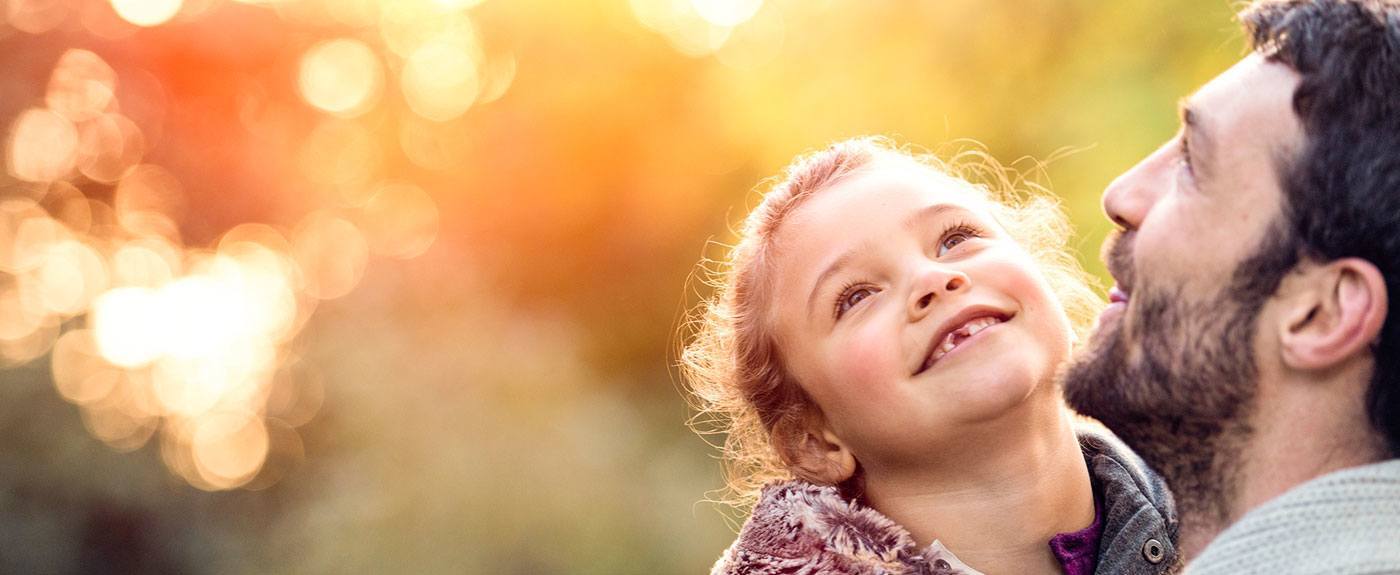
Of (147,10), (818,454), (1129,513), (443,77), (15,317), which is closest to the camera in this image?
(1129,513)

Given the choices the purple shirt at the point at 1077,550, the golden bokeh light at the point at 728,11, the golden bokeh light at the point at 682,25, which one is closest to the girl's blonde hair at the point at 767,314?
the purple shirt at the point at 1077,550

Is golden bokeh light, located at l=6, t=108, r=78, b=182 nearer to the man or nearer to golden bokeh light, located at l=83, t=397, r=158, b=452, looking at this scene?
golden bokeh light, located at l=83, t=397, r=158, b=452

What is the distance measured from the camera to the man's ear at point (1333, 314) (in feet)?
5.15

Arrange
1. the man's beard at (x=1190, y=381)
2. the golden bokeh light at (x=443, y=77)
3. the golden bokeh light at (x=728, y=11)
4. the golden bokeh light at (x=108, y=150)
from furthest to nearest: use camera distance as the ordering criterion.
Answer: the golden bokeh light at (x=108, y=150) → the golden bokeh light at (x=443, y=77) → the golden bokeh light at (x=728, y=11) → the man's beard at (x=1190, y=381)

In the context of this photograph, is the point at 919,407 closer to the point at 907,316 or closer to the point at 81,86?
the point at 907,316

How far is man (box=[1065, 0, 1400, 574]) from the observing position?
153cm

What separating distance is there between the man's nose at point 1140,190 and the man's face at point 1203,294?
1.6 inches

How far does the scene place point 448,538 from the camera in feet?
24.2

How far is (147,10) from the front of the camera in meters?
9.80

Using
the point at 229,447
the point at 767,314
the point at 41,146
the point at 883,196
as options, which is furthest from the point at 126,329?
the point at 883,196

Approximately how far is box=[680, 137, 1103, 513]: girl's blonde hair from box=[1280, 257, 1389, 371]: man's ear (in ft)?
3.42

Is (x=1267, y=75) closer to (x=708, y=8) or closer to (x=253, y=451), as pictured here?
(x=708, y=8)

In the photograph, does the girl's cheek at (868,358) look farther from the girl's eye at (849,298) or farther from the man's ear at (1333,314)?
the man's ear at (1333,314)

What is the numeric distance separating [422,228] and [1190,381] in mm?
7848
